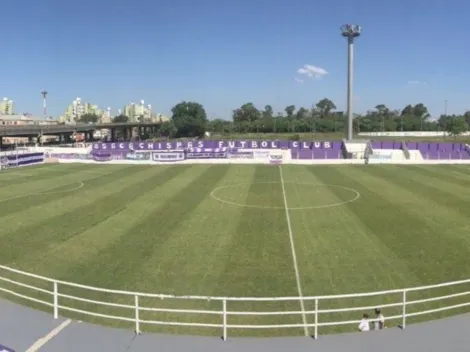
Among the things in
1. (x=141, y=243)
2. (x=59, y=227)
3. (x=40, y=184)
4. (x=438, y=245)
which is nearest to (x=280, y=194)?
(x=438, y=245)

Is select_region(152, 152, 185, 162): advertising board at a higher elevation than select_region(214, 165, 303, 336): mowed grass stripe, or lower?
higher

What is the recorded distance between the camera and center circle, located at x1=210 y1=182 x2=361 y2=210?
33719 mm

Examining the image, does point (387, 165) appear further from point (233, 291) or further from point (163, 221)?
point (233, 291)

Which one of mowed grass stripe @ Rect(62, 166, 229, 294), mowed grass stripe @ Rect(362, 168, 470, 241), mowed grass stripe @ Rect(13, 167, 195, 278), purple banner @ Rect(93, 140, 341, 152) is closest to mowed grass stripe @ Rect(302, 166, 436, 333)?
mowed grass stripe @ Rect(362, 168, 470, 241)

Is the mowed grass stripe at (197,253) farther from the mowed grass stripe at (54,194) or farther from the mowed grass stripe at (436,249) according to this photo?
the mowed grass stripe at (54,194)

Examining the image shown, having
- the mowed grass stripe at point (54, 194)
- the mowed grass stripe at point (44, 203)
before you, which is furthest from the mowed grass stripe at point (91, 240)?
the mowed grass stripe at point (54, 194)

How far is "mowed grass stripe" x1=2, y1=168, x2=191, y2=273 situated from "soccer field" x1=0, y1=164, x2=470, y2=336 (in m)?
0.07

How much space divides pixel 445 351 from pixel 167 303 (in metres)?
8.87

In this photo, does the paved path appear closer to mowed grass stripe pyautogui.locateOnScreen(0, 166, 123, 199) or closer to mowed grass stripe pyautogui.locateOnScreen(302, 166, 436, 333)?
mowed grass stripe pyautogui.locateOnScreen(302, 166, 436, 333)

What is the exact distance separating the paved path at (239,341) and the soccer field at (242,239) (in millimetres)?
2571

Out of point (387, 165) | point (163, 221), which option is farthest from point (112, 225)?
point (387, 165)

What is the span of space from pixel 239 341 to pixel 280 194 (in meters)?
28.4

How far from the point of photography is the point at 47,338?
10.9 metres

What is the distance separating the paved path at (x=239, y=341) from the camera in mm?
10250
